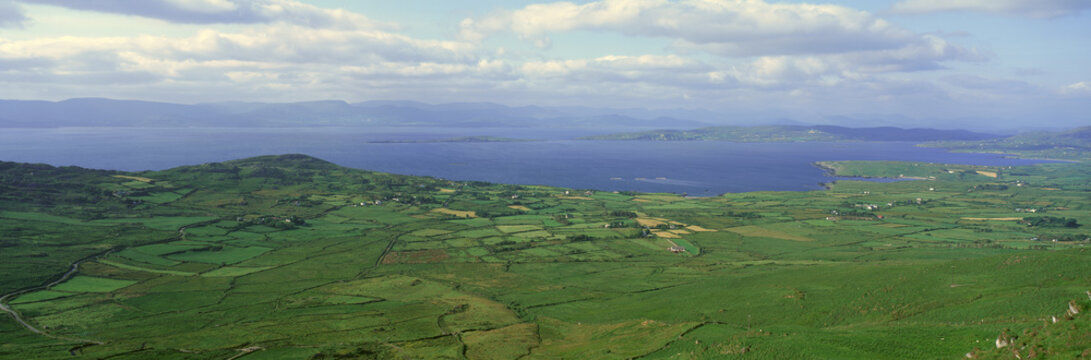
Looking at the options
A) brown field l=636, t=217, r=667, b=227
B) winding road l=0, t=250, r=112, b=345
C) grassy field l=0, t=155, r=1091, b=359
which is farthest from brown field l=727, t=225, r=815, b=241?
winding road l=0, t=250, r=112, b=345

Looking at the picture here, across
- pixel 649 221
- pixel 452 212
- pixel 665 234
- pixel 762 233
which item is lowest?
pixel 762 233

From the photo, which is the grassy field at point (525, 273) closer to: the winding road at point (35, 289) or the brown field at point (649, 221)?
the winding road at point (35, 289)

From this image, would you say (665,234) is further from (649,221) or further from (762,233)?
(762,233)

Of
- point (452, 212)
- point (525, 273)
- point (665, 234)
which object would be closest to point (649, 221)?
point (665, 234)

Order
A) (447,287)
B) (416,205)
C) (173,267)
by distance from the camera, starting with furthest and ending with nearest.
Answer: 1. (416,205)
2. (173,267)
3. (447,287)

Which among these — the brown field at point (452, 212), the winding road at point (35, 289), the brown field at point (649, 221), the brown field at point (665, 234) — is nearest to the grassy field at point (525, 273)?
the brown field at point (665, 234)

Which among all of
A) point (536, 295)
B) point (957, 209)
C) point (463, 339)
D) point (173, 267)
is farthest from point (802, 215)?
point (173, 267)

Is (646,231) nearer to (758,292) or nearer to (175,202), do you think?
(758,292)
